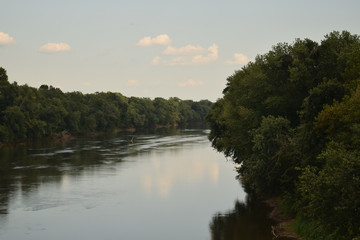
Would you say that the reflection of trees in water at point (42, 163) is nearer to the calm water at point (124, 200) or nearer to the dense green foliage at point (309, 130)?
the calm water at point (124, 200)

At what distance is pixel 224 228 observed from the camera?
3559 centimetres

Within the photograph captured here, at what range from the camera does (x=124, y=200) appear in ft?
151

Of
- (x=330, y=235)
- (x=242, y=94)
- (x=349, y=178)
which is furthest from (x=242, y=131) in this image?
(x=349, y=178)

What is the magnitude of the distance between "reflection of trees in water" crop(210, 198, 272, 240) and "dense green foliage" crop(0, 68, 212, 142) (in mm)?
70475

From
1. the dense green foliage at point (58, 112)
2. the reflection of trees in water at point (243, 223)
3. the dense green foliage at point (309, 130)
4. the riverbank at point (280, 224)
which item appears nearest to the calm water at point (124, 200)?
the reflection of trees in water at point (243, 223)

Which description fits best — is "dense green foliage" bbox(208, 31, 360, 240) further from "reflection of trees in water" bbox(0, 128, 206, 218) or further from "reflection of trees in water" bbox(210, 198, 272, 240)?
"reflection of trees in water" bbox(0, 128, 206, 218)

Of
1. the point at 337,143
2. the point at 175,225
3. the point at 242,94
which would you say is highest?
the point at 242,94

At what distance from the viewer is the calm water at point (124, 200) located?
116 ft

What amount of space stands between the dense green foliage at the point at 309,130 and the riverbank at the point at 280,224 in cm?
100

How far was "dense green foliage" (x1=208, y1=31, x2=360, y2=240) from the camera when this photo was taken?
75.3 feet

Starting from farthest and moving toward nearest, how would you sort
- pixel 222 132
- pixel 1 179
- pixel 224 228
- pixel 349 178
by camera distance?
1. pixel 222 132
2. pixel 1 179
3. pixel 224 228
4. pixel 349 178

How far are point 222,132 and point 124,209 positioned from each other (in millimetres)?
26181

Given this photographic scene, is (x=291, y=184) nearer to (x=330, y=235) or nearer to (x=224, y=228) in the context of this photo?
(x=224, y=228)

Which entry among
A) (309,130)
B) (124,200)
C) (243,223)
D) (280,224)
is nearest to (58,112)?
(124,200)
